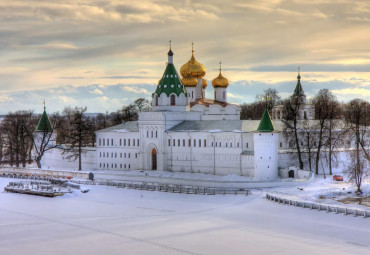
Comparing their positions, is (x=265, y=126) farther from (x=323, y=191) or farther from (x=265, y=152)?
(x=323, y=191)

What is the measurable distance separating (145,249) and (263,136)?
2421 centimetres

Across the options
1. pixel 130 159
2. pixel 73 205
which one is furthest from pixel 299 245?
pixel 130 159

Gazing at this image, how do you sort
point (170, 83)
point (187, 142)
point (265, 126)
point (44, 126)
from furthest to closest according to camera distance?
point (44, 126) → point (170, 83) → point (187, 142) → point (265, 126)

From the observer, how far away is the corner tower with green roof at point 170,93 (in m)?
59.2

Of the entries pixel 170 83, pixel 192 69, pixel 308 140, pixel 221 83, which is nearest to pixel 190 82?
pixel 192 69

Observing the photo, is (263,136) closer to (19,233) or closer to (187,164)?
(187,164)

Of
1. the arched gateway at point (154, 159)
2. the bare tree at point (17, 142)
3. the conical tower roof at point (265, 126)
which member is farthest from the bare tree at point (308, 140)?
the bare tree at point (17, 142)

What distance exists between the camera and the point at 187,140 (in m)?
56.2

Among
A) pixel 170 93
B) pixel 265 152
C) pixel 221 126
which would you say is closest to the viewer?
pixel 265 152

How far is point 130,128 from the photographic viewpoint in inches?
2436

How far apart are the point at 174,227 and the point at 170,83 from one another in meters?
28.4

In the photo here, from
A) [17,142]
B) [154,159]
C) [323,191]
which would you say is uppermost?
[17,142]

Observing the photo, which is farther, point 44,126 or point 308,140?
point 44,126

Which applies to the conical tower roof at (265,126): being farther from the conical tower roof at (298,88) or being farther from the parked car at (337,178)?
the conical tower roof at (298,88)
